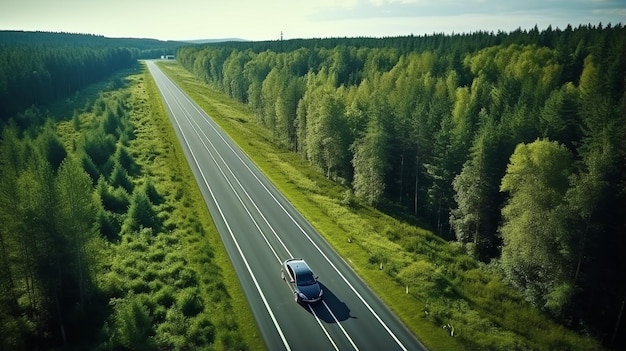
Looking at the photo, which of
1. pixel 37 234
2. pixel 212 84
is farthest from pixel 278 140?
pixel 212 84

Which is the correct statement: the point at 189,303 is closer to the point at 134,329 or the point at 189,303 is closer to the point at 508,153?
the point at 134,329

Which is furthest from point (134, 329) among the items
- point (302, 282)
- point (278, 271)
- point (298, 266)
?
point (278, 271)

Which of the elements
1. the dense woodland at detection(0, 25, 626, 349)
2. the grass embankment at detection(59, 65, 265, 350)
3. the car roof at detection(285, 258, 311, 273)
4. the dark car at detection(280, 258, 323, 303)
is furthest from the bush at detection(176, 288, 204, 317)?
the car roof at detection(285, 258, 311, 273)

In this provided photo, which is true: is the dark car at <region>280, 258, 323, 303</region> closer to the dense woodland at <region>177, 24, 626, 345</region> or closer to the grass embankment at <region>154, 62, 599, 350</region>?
the grass embankment at <region>154, 62, 599, 350</region>

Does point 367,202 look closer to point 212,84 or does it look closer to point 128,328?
point 128,328

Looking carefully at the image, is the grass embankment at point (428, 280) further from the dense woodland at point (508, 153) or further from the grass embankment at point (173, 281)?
the grass embankment at point (173, 281)
